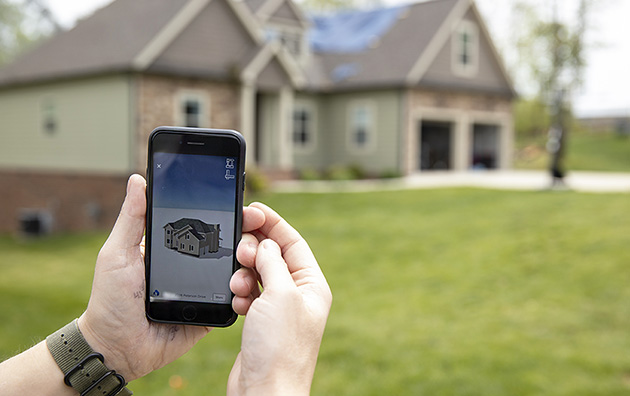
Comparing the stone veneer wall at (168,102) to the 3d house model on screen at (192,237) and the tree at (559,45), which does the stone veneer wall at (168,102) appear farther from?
the 3d house model on screen at (192,237)

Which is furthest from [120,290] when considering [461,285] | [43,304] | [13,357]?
[43,304]

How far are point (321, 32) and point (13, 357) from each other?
1033 inches

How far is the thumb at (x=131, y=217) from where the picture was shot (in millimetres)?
2037

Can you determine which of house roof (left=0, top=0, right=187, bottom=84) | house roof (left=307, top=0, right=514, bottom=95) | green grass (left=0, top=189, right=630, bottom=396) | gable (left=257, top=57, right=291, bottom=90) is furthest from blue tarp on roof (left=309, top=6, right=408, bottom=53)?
green grass (left=0, top=189, right=630, bottom=396)

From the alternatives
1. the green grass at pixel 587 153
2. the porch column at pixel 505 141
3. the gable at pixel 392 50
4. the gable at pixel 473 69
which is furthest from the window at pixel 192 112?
the green grass at pixel 587 153

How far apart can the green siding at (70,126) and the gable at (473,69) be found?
1033cm

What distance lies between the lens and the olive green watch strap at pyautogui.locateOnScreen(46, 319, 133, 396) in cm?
210

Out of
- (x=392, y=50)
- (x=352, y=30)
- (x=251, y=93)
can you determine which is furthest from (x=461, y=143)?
(x=251, y=93)

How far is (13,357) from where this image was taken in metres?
2.20

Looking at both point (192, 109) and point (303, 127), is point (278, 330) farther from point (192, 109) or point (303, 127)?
A: point (303, 127)

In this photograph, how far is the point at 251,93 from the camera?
66.0 feet

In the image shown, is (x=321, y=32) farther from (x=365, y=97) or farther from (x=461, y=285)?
(x=461, y=285)

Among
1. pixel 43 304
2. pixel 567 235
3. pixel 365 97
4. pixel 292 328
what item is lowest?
pixel 43 304

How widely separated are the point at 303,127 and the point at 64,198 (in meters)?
8.41
